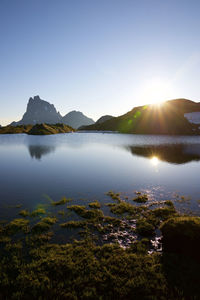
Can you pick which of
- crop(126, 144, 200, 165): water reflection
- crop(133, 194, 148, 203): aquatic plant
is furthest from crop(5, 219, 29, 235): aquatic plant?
crop(126, 144, 200, 165): water reflection

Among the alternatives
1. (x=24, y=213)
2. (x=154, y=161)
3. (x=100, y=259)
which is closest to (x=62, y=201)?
(x=24, y=213)

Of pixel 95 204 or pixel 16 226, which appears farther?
pixel 95 204

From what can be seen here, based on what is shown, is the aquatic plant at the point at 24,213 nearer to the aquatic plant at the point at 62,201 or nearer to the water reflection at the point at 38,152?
the aquatic plant at the point at 62,201

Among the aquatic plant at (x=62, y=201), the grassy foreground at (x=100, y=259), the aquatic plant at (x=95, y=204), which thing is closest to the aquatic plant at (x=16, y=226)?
the grassy foreground at (x=100, y=259)

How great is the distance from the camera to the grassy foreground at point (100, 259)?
895 cm

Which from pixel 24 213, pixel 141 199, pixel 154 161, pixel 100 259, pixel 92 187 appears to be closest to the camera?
pixel 100 259

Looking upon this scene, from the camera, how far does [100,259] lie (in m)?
11.4

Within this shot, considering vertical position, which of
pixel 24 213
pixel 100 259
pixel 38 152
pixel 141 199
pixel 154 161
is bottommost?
pixel 141 199

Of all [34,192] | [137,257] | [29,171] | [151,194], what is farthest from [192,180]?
[29,171]

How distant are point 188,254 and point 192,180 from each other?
23738 millimetres

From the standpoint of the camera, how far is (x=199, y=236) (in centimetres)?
1136

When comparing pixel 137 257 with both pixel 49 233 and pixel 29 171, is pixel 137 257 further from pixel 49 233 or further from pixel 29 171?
pixel 29 171

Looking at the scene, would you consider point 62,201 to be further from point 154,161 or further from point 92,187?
point 154,161

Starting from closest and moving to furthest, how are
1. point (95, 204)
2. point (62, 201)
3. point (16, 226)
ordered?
point (16, 226) < point (95, 204) < point (62, 201)
